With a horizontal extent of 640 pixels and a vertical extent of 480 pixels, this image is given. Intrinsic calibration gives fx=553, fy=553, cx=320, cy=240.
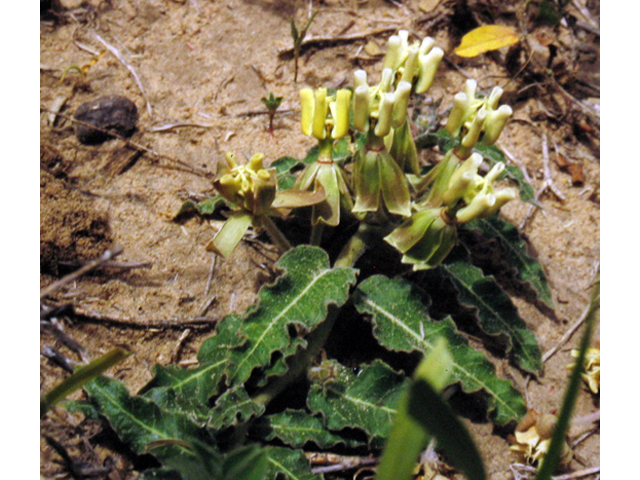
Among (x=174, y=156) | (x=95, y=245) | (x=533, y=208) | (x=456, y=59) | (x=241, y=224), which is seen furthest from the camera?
(x=456, y=59)

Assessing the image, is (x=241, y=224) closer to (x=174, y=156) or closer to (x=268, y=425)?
(x=268, y=425)

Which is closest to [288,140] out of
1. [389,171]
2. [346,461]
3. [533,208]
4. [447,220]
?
[389,171]

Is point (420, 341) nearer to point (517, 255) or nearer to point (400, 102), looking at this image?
point (517, 255)

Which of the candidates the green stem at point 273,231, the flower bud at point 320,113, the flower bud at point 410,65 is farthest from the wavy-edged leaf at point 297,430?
the flower bud at point 410,65

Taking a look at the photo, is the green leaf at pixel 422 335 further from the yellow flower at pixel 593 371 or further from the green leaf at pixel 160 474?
the green leaf at pixel 160 474

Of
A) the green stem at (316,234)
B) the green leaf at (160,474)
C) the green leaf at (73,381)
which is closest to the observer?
the green leaf at (73,381)

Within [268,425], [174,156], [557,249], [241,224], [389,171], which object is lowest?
[268,425]

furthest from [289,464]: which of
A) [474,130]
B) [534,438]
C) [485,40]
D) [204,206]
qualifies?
[485,40]

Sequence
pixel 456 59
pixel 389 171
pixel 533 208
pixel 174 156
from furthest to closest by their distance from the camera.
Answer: pixel 456 59 < pixel 533 208 < pixel 174 156 < pixel 389 171
